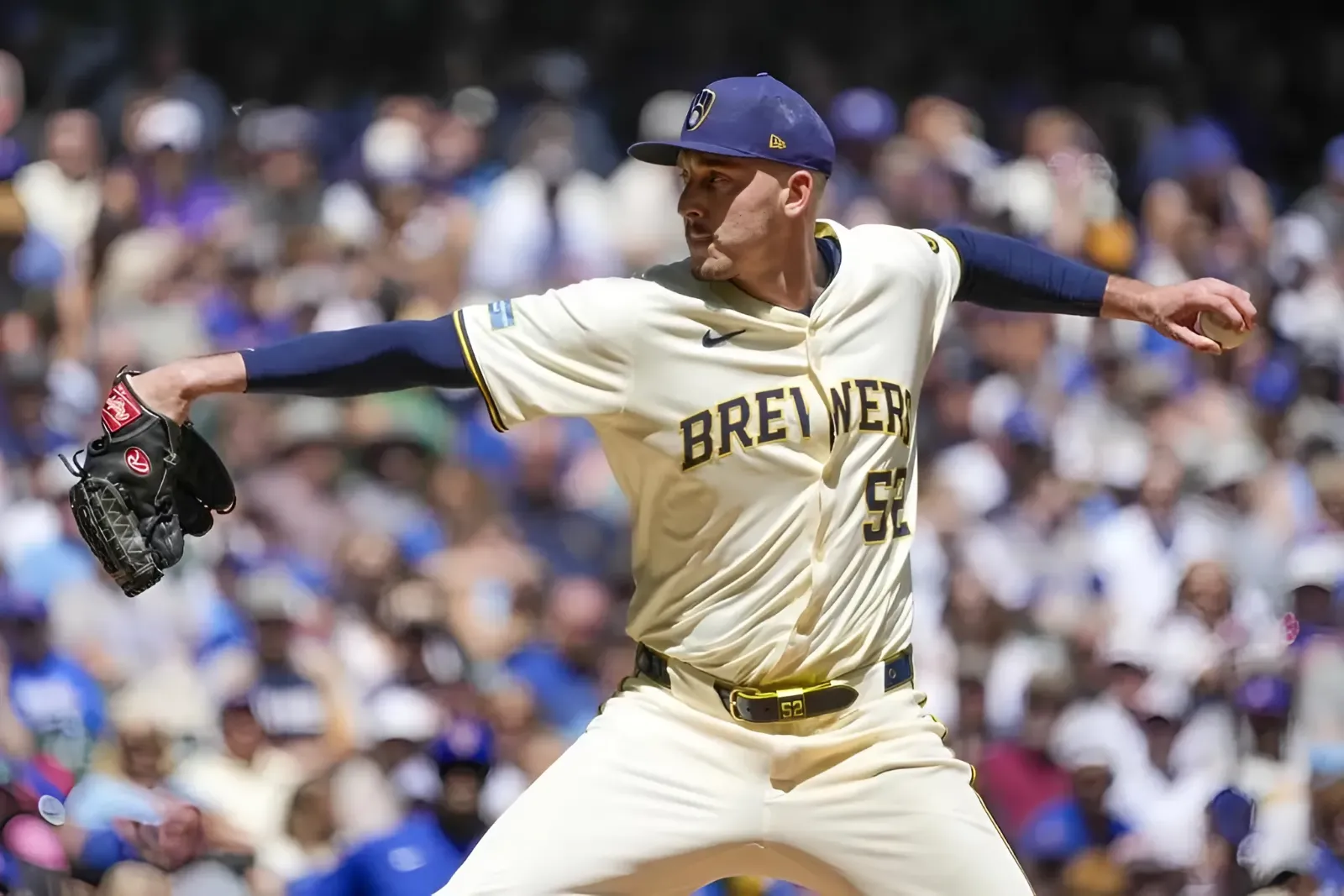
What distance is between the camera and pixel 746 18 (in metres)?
10.9

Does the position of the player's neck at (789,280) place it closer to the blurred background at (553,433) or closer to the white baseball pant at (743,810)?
the white baseball pant at (743,810)

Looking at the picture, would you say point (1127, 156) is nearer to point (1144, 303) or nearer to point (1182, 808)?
point (1182, 808)

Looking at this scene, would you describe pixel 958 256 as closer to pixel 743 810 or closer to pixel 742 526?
pixel 742 526

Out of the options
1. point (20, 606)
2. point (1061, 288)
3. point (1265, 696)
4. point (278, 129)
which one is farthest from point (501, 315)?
point (278, 129)

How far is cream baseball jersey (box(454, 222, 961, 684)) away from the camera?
3.72 metres

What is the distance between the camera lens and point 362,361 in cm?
356

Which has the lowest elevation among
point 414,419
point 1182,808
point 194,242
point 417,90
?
point 1182,808

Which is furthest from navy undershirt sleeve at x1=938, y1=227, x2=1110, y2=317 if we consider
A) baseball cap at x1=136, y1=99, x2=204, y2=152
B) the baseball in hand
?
baseball cap at x1=136, y1=99, x2=204, y2=152

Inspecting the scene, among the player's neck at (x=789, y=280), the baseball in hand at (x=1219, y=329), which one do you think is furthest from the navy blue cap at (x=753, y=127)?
the baseball in hand at (x=1219, y=329)

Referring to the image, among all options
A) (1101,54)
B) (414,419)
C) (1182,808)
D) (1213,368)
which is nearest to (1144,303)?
(1182,808)

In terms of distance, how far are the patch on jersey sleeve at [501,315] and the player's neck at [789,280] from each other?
0.44 meters

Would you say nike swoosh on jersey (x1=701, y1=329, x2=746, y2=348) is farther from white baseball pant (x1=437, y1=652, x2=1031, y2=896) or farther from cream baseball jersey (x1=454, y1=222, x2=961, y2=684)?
white baseball pant (x1=437, y1=652, x2=1031, y2=896)

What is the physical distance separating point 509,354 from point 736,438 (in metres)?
0.46

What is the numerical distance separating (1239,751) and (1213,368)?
8.19 feet
